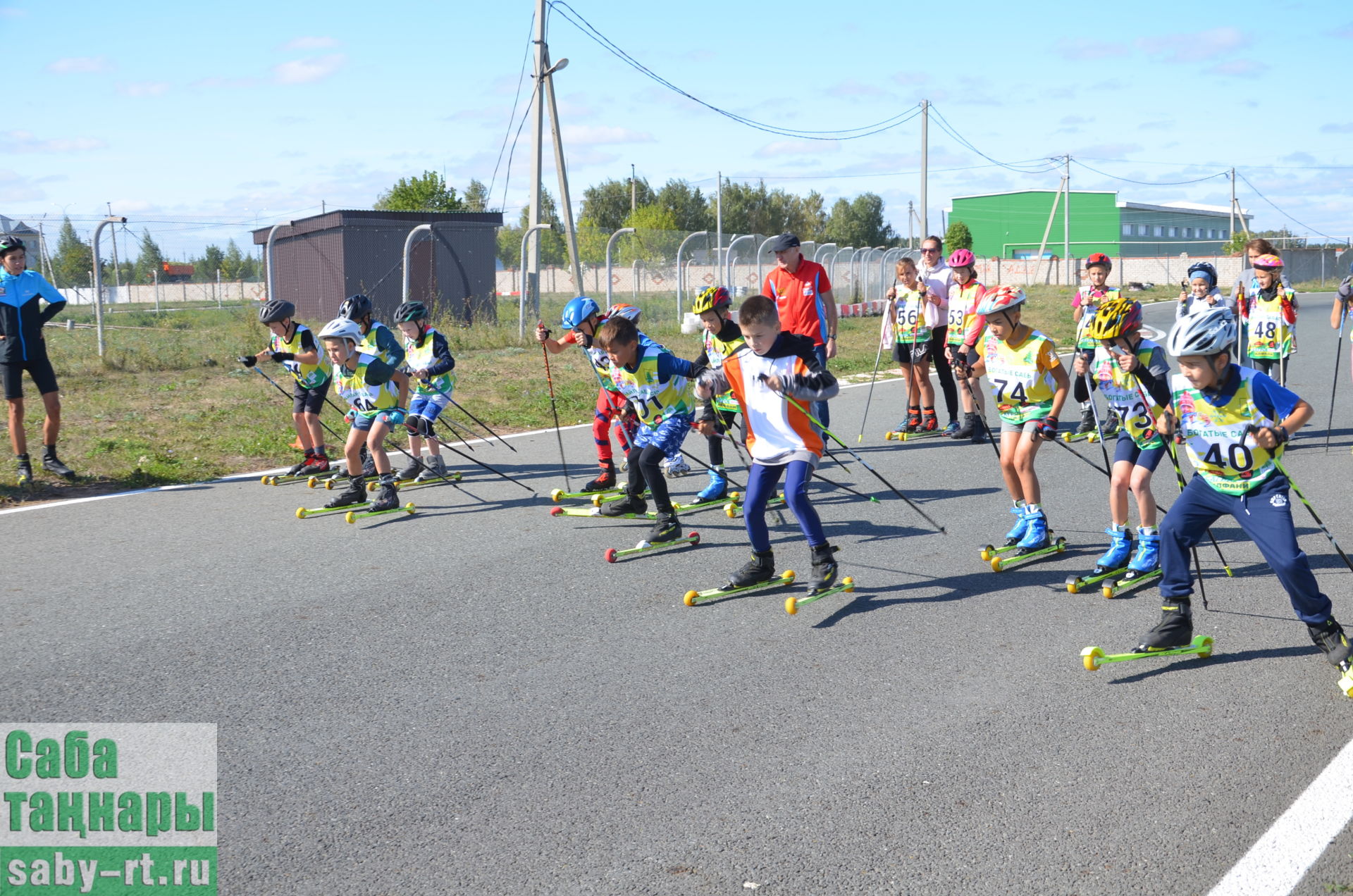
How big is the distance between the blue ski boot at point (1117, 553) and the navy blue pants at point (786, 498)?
1.81 metres

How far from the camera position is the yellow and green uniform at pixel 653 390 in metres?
8.09

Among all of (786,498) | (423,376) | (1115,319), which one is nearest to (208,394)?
(423,376)

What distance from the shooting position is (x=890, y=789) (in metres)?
4.10

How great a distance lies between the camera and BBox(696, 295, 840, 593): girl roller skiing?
6.34 m

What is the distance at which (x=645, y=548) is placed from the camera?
7.72 m

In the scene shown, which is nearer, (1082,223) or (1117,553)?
(1117,553)

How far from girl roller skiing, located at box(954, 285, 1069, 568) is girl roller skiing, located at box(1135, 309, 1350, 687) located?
1.77 meters

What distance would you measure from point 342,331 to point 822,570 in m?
4.82

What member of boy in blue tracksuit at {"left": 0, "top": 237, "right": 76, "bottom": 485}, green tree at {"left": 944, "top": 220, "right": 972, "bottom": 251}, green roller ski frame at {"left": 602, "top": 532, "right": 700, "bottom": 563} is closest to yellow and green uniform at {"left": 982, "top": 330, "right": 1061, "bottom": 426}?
green roller ski frame at {"left": 602, "top": 532, "right": 700, "bottom": 563}

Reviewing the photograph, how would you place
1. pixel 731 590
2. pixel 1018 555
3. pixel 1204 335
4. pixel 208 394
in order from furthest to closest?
pixel 208 394, pixel 1018 555, pixel 731 590, pixel 1204 335

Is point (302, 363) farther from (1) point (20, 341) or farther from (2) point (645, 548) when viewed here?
(2) point (645, 548)

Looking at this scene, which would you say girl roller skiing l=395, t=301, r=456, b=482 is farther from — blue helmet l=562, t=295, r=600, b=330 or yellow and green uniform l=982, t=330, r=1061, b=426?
yellow and green uniform l=982, t=330, r=1061, b=426

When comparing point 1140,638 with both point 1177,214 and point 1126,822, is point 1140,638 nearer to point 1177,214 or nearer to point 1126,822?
point 1126,822

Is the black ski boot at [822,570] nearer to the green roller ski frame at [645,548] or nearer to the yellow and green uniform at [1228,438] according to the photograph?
the green roller ski frame at [645,548]
